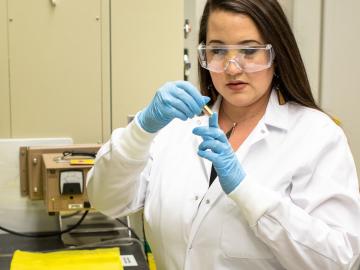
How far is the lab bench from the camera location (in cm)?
161

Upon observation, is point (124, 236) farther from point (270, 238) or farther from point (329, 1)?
point (329, 1)

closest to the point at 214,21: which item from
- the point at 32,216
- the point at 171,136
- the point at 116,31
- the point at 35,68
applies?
the point at 171,136

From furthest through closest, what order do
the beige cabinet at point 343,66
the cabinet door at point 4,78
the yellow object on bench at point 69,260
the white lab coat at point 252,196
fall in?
the beige cabinet at point 343,66, the cabinet door at point 4,78, the yellow object on bench at point 69,260, the white lab coat at point 252,196

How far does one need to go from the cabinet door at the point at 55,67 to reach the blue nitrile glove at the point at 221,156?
0.83m

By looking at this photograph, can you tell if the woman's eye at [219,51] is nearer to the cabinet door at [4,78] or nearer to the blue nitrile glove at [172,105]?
the blue nitrile glove at [172,105]

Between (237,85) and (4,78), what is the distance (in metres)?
0.97

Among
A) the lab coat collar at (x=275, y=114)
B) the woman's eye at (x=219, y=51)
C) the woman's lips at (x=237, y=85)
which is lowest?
the lab coat collar at (x=275, y=114)

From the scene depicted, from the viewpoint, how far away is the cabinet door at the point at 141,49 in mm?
1858

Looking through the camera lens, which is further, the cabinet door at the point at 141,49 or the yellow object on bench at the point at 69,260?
the cabinet door at the point at 141,49

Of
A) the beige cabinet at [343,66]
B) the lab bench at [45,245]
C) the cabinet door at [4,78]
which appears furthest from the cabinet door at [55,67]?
the beige cabinet at [343,66]

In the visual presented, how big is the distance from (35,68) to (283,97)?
0.95m

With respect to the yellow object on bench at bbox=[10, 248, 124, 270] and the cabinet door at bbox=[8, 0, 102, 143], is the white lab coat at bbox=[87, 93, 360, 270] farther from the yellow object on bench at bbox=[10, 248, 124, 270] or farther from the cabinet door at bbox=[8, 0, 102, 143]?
the cabinet door at bbox=[8, 0, 102, 143]

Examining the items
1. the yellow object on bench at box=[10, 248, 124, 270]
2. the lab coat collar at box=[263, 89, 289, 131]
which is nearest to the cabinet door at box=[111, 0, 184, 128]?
the yellow object on bench at box=[10, 248, 124, 270]

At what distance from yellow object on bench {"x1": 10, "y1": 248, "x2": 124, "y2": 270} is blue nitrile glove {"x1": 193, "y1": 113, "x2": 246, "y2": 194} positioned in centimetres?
54
